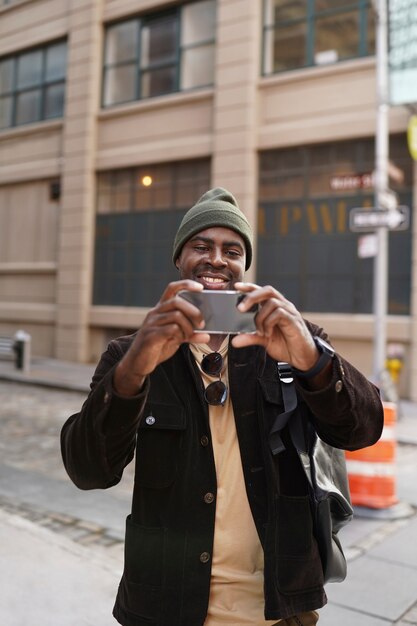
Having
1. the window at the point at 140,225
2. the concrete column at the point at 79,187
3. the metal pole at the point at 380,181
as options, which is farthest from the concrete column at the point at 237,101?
the metal pole at the point at 380,181

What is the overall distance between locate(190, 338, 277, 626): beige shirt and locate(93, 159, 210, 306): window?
574 inches

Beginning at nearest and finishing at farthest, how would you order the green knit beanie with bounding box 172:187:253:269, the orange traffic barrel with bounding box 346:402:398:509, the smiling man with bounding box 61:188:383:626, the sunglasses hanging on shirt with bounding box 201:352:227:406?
the smiling man with bounding box 61:188:383:626
the sunglasses hanging on shirt with bounding box 201:352:227:406
the green knit beanie with bounding box 172:187:253:269
the orange traffic barrel with bounding box 346:402:398:509

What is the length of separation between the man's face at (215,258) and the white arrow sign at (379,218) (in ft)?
28.5

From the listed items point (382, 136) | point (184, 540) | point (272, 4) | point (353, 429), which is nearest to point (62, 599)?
point (184, 540)

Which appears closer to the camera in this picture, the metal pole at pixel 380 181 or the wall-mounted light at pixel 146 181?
the metal pole at pixel 380 181

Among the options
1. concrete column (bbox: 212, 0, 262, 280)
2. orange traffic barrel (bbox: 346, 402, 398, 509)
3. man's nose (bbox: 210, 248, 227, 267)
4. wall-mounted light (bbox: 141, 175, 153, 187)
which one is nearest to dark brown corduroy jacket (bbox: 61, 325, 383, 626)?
man's nose (bbox: 210, 248, 227, 267)

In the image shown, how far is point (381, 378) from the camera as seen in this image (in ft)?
33.4

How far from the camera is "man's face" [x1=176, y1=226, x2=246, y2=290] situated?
6.00 ft

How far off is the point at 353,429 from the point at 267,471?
10.6 inches

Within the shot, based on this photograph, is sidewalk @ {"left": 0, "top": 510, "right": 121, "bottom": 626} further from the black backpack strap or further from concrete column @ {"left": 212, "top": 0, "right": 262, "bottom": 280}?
concrete column @ {"left": 212, "top": 0, "right": 262, "bottom": 280}

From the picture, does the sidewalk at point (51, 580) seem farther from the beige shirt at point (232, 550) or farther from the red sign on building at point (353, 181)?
the red sign on building at point (353, 181)

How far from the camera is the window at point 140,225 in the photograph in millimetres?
16844

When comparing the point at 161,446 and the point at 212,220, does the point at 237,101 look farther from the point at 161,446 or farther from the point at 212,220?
the point at 161,446

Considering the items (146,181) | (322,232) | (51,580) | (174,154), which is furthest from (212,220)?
(146,181)
